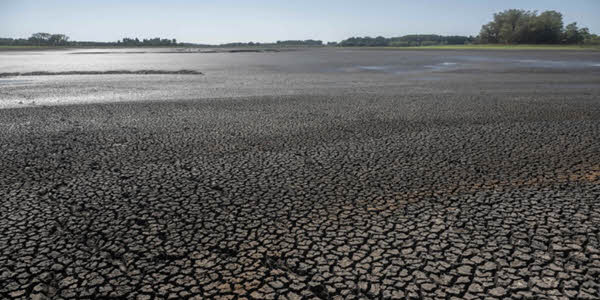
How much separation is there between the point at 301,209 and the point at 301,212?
50mm

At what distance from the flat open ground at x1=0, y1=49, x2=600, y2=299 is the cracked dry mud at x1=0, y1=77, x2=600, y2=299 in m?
0.01

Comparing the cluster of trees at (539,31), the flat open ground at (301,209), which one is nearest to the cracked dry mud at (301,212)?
the flat open ground at (301,209)

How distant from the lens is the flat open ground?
1.81 metres

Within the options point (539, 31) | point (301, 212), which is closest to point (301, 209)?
point (301, 212)

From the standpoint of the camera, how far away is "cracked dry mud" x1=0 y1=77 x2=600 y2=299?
70.9 inches

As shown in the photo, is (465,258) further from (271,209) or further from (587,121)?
(587,121)

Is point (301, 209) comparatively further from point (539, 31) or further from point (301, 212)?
point (539, 31)

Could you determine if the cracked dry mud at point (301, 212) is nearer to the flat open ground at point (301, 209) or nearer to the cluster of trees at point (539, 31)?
the flat open ground at point (301, 209)

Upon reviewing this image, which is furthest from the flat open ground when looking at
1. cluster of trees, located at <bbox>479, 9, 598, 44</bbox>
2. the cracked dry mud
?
cluster of trees, located at <bbox>479, 9, 598, 44</bbox>

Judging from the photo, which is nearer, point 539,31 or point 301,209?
point 301,209

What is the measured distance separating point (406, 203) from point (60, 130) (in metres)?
4.75

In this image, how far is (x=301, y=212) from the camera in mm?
2604

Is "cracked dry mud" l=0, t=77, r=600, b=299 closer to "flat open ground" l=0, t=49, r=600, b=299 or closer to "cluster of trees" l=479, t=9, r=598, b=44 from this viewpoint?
"flat open ground" l=0, t=49, r=600, b=299

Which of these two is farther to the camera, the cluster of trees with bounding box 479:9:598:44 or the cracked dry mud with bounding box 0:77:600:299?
the cluster of trees with bounding box 479:9:598:44
